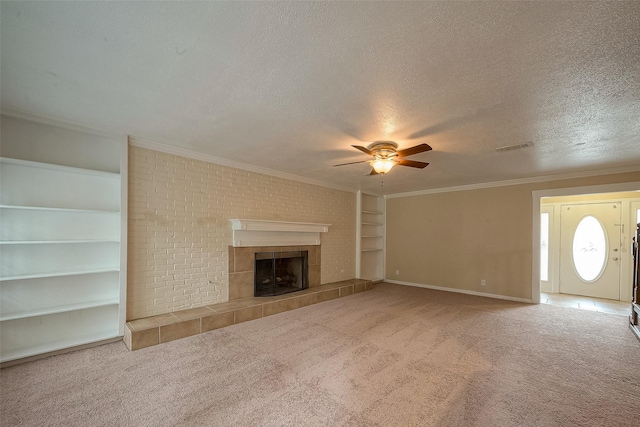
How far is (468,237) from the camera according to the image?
588 centimetres

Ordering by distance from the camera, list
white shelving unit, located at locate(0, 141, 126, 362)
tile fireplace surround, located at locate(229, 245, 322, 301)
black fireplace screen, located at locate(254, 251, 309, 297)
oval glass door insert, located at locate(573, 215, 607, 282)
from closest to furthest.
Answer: white shelving unit, located at locate(0, 141, 126, 362), tile fireplace surround, located at locate(229, 245, 322, 301), black fireplace screen, located at locate(254, 251, 309, 297), oval glass door insert, located at locate(573, 215, 607, 282)

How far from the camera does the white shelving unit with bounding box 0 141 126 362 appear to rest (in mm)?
2621

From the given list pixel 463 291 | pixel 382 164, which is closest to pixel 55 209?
pixel 382 164

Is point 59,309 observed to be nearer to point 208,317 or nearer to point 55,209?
point 55,209

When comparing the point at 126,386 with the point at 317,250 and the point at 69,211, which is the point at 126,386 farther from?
the point at 317,250

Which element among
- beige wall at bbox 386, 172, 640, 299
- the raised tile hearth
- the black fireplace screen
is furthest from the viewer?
beige wall at bbox 386, 172, 640, 299

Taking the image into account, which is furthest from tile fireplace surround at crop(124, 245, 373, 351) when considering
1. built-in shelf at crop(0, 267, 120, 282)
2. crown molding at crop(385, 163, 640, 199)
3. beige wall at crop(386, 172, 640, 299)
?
crown molding at crop(385, 163, 640, 199)

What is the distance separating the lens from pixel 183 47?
159 centimetres

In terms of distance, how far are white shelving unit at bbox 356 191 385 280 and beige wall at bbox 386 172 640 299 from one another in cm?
22

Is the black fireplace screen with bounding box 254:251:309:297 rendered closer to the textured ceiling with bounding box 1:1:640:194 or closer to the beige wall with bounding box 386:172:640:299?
the textured ceiling with bounding box 1:1:640:194

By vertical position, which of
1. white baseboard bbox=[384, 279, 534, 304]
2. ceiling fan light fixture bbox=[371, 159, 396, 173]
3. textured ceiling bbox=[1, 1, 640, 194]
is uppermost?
textured ceiling bbox=[1, 1, 640, 194]

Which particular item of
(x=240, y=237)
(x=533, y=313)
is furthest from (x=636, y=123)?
(x=240, y=237)

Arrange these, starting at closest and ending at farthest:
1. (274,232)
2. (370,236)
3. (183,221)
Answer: (183,221)
(274,232)
(370,236)

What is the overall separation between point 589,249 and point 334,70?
7281mm
